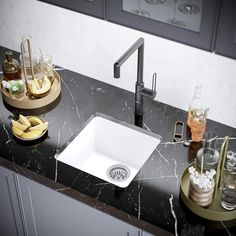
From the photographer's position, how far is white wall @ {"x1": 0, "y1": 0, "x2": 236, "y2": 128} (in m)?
2.62

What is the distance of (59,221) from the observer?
8.75 ft

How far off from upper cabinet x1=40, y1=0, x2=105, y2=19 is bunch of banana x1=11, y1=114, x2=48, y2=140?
0.54 m

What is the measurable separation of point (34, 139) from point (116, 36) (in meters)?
0.62

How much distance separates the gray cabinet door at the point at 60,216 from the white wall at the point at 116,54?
70 cm

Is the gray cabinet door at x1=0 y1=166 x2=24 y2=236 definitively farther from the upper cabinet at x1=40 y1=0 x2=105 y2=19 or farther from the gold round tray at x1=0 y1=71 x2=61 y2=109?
the upper cabinet at x1=40 y1=0 x2=105 y2=19

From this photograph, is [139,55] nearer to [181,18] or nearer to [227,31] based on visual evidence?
[181,18]

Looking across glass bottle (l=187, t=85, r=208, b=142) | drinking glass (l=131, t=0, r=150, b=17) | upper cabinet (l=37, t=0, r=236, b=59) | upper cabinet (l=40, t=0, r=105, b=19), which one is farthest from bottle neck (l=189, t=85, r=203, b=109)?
upper cabinet (l=40, t=0, r=105, b=19)

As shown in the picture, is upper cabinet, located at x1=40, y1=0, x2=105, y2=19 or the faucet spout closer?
the faucet spout

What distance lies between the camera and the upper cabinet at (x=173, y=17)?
2.34 m

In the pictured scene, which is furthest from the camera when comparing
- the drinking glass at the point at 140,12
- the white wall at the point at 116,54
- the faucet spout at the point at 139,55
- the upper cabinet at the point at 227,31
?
the white wall at the point at 116,54

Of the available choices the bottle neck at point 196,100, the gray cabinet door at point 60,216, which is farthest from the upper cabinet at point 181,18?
the gray cabinet door at point 60,216

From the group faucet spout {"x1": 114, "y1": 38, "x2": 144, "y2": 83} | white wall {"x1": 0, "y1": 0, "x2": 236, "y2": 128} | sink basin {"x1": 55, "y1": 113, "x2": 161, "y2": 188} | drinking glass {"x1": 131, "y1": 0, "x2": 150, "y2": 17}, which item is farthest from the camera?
sink basin {"x1": 55, "y1": 113, "x2": 161, "y2": 188}

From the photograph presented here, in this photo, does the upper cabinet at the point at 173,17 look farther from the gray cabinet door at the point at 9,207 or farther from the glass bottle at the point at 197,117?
the gray cabinet door at the point at 9,207

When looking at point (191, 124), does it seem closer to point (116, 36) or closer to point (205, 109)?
point (205, 109)
